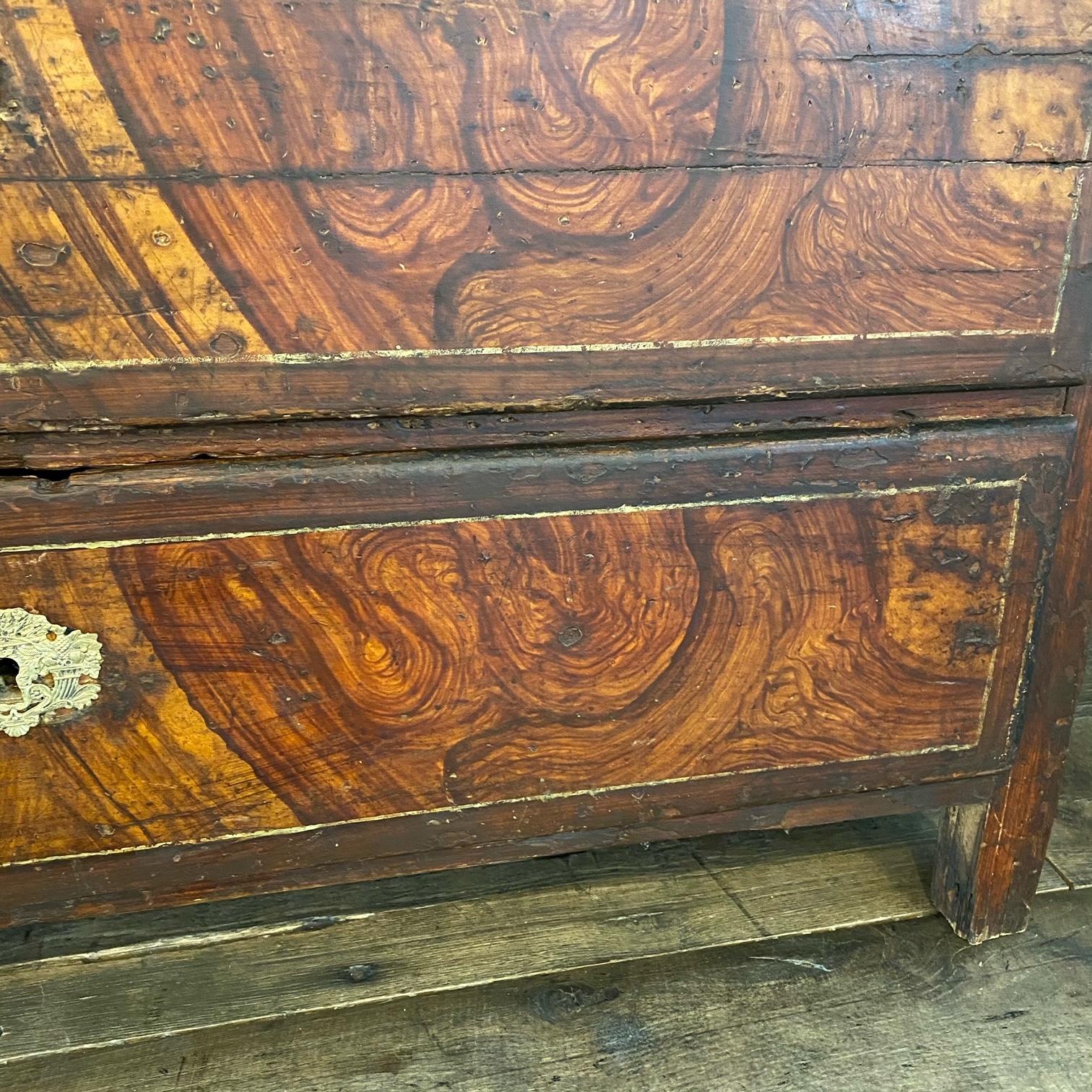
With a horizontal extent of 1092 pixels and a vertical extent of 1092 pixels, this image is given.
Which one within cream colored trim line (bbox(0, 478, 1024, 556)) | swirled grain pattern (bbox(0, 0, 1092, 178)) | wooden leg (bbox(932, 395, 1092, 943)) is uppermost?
swirled grain pattern (bbox(0, 0, 1092, 178))

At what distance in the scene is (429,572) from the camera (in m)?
0.74

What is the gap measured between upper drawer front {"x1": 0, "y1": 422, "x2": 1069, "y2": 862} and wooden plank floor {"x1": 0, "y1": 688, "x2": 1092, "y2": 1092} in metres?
0.23

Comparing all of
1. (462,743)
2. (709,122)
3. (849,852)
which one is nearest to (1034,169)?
(709,122)

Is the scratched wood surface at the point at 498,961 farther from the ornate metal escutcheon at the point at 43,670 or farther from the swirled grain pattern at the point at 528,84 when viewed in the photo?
the swirled grain pattern at the point at 528,84

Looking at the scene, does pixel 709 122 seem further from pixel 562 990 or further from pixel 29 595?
pixel 562 990

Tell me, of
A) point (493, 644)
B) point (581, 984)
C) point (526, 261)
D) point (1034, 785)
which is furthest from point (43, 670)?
point (1034, 785)

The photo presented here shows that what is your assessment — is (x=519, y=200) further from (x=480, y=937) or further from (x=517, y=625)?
(x=480, y=937)

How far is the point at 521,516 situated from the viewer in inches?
29.1

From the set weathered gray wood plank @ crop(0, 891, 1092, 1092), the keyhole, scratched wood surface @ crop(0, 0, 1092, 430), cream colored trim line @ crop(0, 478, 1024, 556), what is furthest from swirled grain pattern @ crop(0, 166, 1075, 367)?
weathered gray wood plank @ crop(0, 891, 1092, 1092)

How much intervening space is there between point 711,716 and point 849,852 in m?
0.46

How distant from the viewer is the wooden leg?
84 cm

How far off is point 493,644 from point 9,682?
38 cm

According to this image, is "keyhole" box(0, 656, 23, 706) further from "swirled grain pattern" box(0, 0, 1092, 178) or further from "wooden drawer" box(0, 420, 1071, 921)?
"swirled grain pattern" box(0, 0, 1092, 178)

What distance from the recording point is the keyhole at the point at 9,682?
71cm
